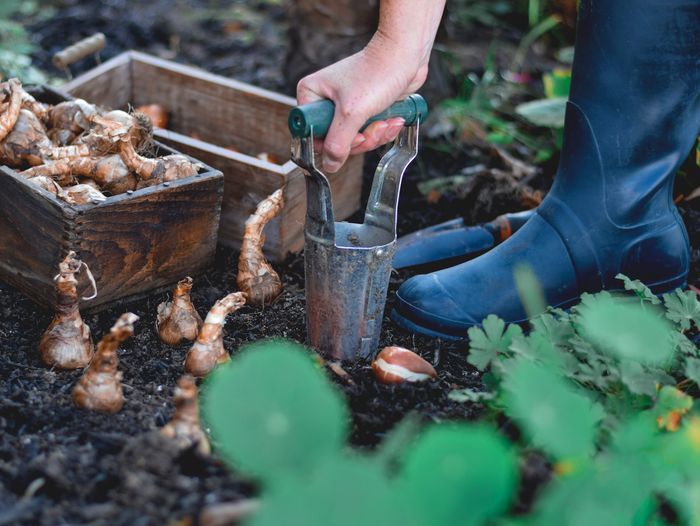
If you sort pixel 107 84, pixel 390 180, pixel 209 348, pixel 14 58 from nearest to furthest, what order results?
pixel 209 348 → pixel 390 180 → pixel 107 84 → pixel 14 58

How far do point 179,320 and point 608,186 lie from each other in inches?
40.3

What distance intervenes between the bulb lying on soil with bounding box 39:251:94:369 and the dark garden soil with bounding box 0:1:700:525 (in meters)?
0.03

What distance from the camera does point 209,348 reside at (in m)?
1.62

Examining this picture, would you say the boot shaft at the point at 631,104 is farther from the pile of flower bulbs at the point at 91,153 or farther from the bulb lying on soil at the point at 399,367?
the pile of flower bulbs at the point at 91,153

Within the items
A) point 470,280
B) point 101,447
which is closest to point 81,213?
point 101,447

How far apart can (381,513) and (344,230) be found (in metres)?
1.07

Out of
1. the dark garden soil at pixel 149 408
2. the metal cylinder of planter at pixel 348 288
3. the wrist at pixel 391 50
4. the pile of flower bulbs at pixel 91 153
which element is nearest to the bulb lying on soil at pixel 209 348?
the dark garden soil at pixel 149 408

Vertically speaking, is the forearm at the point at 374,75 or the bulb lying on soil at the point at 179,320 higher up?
the forearm at the point at 374,75

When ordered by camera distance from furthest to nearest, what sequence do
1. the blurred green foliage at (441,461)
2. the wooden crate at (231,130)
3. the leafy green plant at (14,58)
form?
the leafy green plant at (14,58)
the wooden crate at (231,130)
the blurred green foliage at (441,461)

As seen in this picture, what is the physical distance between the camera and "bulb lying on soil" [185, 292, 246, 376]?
1.62m

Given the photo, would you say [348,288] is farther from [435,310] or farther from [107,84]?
[107,84]

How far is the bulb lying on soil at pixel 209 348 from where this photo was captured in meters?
1.62

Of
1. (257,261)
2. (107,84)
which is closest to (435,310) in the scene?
(257,261)

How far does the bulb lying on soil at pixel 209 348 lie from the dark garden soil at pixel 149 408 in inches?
2.9
